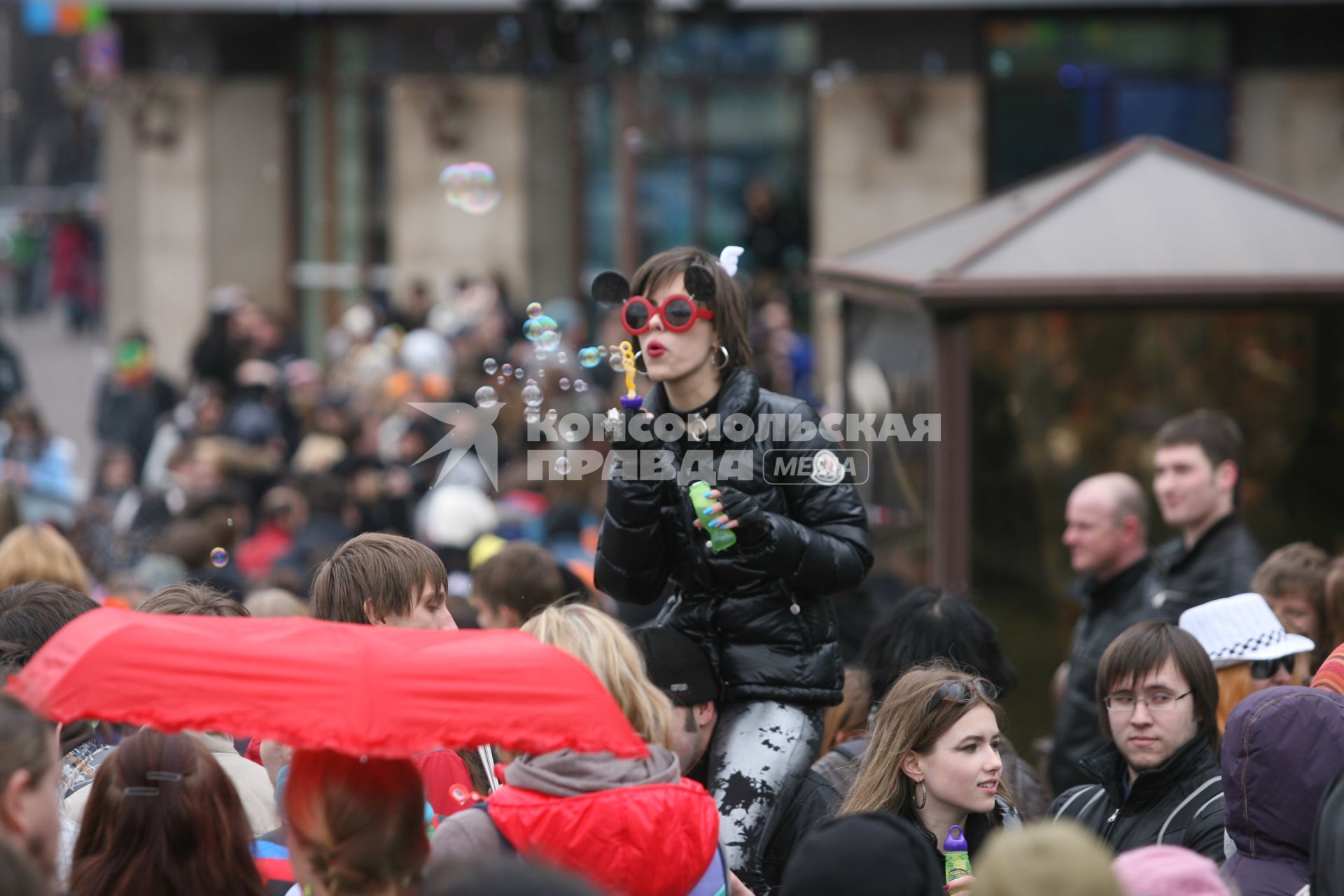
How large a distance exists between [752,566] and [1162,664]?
987 mm

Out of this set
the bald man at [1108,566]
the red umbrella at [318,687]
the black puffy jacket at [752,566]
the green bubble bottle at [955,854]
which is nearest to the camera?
the red umbrella at [318,687]

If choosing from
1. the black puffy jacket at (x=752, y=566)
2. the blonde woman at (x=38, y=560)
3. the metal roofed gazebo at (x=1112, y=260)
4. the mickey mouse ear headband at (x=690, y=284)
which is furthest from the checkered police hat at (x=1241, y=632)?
the blonde woman at (x=38, y=560)

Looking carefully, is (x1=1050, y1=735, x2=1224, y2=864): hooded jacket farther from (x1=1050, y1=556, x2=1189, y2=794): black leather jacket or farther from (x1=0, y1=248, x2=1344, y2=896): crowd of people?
(x1=1050, y1=556, x2=1189, y2=794): black leather jacket

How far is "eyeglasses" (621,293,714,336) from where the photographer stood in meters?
3.86

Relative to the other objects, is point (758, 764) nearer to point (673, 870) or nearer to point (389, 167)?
point (673, 870)

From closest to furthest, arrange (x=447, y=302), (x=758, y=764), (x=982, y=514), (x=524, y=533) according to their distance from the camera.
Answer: (x=758, y=764) → (x=982, y=514) → (x=524, y=533) → (x=447, y=302)

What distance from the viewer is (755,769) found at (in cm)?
377

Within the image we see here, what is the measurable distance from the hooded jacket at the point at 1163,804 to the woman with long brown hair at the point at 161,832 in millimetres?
1964

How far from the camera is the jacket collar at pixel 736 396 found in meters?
3.92

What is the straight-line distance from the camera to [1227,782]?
3.31 meters

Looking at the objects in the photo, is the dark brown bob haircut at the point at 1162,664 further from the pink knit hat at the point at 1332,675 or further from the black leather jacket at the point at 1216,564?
the black leather jacket at the point at 1216,564

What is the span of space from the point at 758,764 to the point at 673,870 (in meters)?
0.80

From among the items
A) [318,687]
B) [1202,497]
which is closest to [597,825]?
[318,687]

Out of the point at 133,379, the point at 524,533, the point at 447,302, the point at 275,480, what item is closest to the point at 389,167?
the point at 447,302
